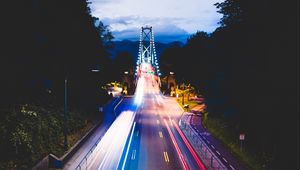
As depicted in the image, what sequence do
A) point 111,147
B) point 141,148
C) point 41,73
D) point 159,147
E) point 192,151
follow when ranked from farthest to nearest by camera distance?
point 41,73, point 159,147, point 141,148, point 111,147, point 192,151

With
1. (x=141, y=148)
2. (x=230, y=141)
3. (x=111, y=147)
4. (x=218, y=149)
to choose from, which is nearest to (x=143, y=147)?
(x=141, y=148)

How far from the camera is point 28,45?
101 ft

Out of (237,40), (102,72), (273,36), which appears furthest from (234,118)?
(102,72)

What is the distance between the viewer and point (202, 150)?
→ 111ft

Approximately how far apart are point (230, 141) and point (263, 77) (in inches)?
342

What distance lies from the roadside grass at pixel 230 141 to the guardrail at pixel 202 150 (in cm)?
206

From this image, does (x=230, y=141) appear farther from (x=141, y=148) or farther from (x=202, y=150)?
(x=141, y=148)

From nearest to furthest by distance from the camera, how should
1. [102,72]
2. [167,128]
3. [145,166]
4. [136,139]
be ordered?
[145,166], [136,139], [167,128], [102,72]

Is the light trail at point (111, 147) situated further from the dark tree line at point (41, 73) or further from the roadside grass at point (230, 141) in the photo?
the roadside grass at point (230, 141)

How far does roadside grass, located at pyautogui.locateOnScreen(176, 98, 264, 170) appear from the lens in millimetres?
29277

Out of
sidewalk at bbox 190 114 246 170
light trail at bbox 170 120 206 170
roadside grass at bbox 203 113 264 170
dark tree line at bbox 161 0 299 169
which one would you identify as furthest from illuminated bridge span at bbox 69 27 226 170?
dark tree line at bbox 161 0 299 169

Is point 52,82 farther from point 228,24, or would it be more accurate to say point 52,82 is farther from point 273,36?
point 273,36

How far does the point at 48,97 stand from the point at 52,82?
341 cm

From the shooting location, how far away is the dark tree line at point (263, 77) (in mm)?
27203
